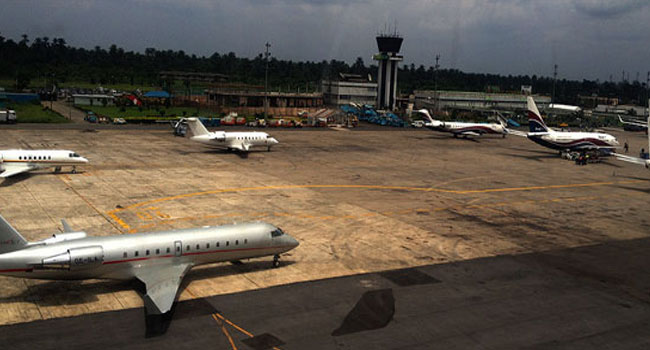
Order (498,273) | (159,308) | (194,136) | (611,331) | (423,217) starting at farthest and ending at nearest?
(194,136)
(423,217)
(498,273)
(611,331)
(159,308)

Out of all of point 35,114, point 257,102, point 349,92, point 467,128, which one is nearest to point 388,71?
point 349,92

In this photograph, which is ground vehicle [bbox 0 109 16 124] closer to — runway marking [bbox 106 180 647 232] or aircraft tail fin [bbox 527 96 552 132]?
runway marking [bbox 106 180 647 232]

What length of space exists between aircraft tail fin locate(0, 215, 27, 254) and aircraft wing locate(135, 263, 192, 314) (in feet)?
18.4

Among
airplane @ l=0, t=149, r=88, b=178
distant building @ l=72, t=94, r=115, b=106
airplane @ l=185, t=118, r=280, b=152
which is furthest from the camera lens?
distant building @ l=72, t=94, r=115, b=106

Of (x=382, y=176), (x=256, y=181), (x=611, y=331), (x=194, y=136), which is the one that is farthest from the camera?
(x=194, y=136)

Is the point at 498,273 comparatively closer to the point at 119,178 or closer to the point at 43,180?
the point at 119,178

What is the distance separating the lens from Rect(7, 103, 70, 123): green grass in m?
107

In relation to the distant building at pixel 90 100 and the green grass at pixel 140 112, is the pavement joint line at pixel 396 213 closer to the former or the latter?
the green grass at pixel 140 112

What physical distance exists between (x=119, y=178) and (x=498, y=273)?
39.7 m

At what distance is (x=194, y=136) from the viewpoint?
2872 inches

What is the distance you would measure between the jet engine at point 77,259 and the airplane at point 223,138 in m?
46.6

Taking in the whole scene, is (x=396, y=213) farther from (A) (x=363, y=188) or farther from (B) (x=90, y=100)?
(B) (x=90, y=100)

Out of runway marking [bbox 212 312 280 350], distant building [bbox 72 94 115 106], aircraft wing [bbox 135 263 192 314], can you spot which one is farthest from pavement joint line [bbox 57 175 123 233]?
distant building [bbox 72 94 115 106]

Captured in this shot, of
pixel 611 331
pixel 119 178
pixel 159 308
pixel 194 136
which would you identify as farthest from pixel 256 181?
pixel 611 331
